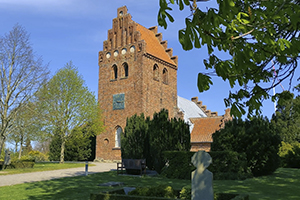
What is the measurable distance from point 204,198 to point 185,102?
1478 inches

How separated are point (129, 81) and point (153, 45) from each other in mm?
6150

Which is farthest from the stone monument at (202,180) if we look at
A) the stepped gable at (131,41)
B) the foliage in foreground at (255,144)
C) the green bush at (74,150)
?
the green bush at (74,150)

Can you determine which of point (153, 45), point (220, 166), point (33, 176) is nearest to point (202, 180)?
point (220, 166)

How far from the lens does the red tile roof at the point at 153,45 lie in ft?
108

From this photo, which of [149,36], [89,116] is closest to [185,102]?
[149,36]

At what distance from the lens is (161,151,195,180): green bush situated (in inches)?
600

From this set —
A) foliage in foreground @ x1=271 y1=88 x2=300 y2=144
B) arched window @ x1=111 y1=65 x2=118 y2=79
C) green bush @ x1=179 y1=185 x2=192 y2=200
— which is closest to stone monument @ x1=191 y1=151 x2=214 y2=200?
green bush @ x1=179 y1=185 x2=192 y2=200

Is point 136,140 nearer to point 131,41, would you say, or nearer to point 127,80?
point 127,80

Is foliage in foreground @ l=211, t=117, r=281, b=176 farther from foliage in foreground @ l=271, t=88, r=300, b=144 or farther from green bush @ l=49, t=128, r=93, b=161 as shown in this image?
foliage in foreground @ l=271, t=88, r=300, b=144

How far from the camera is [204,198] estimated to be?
6320mm

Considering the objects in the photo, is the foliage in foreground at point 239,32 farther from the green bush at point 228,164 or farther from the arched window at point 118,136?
the arched window at point 118,136

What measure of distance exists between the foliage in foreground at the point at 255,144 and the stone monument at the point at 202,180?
10007 millimetres

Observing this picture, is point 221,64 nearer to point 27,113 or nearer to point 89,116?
point 27,113

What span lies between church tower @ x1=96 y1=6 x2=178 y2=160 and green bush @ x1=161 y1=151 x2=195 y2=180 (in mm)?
14026
